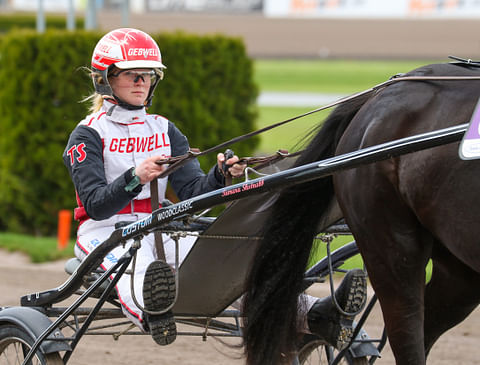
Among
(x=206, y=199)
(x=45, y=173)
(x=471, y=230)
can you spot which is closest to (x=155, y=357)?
(x=206, y=199)

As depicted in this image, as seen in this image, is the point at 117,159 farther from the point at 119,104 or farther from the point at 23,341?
the point at 23,341

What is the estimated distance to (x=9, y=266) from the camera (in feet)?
21.2

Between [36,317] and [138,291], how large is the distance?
45cm

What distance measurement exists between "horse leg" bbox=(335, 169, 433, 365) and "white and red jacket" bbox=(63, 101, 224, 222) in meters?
0.89

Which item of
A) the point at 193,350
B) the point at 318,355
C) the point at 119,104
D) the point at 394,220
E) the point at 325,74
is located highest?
the point at 119,104

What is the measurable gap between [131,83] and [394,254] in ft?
4.45

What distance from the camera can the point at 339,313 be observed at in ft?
10.3

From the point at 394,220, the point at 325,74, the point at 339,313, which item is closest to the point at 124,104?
the point at 339,313

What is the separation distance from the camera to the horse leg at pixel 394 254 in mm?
2502

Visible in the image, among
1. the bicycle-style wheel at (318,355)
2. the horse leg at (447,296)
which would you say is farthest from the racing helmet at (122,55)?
the horse leg at (447,296)

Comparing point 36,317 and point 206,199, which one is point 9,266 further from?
point 206,199

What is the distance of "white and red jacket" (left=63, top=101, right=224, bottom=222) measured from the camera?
3.09 meters

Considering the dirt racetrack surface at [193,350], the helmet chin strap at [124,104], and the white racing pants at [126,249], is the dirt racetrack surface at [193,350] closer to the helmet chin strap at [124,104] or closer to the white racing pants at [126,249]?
the white racing pants at [126,249]

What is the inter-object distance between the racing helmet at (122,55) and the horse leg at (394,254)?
1.08 meters
